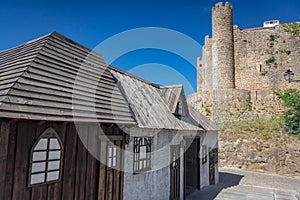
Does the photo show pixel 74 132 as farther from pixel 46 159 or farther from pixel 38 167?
pixel 38 167

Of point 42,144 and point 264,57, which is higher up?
point 264,57

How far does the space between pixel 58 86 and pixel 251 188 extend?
527 inches

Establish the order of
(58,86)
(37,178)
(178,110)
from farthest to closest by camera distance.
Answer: (178,110) < (58,86) < (37,178)

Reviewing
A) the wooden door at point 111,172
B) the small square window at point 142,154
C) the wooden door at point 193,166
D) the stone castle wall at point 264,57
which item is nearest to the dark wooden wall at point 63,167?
the wooden door at point 111,172

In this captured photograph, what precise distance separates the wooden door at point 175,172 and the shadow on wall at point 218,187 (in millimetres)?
1540

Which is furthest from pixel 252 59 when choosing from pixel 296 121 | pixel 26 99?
pixel 26 99

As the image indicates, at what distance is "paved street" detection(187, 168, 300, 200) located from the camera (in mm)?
11875

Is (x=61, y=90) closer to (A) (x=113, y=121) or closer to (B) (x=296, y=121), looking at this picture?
(A) (x=113, y=121)

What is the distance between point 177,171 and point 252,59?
82.6ft

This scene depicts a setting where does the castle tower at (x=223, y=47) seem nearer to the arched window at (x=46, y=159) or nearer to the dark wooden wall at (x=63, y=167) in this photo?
the dark wooden wall at (x=63, y=167)

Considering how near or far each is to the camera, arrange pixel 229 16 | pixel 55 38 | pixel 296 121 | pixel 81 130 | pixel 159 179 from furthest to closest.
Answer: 1. pixel 229 16
2. pixel 296 121
3. pixel 159 179
4. pixel 55 38
5. pixel 81 130

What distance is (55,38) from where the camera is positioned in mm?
6750

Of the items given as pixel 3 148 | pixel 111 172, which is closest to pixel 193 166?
pixel 111 172

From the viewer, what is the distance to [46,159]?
479 centimetres
